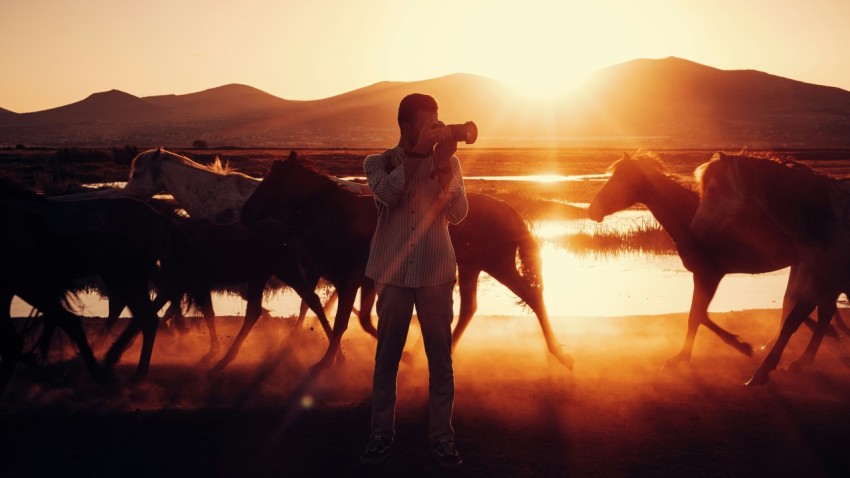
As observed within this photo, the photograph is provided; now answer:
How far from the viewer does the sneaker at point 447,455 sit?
5285 millimetres

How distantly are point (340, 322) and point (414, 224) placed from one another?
117 inches

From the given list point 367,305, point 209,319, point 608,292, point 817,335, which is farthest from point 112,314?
point 608,292

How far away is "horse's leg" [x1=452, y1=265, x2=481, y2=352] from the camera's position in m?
8.70

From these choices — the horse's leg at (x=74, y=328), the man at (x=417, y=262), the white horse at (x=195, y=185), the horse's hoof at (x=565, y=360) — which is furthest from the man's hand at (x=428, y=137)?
the white horse at (x=195, y=185)

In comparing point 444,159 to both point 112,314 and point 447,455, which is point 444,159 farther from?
point 112,314

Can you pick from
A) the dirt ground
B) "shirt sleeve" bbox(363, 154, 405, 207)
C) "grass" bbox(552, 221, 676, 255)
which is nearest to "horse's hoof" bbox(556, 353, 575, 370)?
the dirt ground

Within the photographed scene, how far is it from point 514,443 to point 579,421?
76 cm

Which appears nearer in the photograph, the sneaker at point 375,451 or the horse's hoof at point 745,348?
the sneaker at point 375,451

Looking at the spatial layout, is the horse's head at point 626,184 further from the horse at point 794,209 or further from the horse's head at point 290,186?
the horse's head at point 290,186

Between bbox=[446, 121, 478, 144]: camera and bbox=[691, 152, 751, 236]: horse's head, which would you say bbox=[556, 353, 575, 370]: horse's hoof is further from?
bbox=[446, 121, 478, 144]: camera

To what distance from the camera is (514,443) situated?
19.2 feet

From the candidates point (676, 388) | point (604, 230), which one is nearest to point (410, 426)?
point (676, 388)

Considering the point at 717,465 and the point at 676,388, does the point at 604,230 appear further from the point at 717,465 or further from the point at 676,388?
the point at 717,465

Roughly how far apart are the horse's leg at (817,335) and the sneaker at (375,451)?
4.99 m
